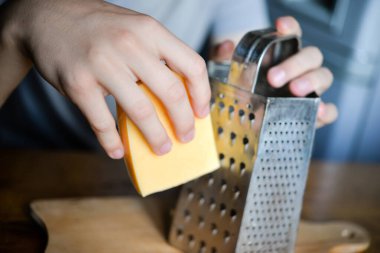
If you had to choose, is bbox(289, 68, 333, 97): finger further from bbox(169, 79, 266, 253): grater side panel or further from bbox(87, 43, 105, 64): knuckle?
bbox(87, 43, 105, 64): knuckle

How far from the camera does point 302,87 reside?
2.50 ft

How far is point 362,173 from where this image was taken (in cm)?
119

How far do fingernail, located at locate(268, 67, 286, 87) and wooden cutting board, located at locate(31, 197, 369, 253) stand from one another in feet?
0.92

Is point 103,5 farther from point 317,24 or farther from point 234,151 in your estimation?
point 317,24

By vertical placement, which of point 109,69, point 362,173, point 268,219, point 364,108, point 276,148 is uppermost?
point 109,69

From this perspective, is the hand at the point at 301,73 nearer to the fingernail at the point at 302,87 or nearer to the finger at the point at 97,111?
the fingernail at the point at 302,87

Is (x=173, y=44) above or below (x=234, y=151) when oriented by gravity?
above

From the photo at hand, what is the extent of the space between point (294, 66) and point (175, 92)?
28 cm

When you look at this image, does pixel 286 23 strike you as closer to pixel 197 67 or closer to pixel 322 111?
pixel 322 111

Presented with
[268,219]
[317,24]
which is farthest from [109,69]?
[317,24]

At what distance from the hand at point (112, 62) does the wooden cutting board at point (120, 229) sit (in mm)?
218

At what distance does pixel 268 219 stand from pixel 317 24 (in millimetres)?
1539

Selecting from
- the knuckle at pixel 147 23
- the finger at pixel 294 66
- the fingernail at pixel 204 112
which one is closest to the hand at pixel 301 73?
the finger at pixel 294 66

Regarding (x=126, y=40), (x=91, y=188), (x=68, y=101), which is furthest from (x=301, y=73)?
(x=68, y=101)
